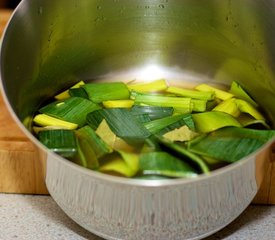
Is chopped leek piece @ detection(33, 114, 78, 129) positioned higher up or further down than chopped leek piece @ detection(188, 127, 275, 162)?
further down

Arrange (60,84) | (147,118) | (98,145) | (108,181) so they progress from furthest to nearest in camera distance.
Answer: (60,84), (147,118), (98,145), (108,181)

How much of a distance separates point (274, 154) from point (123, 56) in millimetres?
381

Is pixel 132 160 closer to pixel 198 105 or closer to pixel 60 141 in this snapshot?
pixel 60 141

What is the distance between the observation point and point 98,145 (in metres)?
0.87

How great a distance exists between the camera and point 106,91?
3.51 ft

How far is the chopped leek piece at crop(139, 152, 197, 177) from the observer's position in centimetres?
74

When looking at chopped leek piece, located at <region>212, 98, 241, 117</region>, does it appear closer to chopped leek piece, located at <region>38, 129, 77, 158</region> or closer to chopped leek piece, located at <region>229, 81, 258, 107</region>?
chopped leek piece, located at <region>229, 81, 258, 107</region>

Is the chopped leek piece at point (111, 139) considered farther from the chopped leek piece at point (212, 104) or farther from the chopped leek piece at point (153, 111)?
the chopped leek piece at point (212, 104)

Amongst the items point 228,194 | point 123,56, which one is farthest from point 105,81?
point 228,194

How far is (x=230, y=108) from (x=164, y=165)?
0.99 feet

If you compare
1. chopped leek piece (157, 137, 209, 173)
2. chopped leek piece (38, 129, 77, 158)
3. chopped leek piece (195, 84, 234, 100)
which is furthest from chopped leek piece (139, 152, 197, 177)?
chopped leek piece (195, 84, 234, 100)

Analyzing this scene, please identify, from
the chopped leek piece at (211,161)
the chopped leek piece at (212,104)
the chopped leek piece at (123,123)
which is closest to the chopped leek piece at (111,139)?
the chopped leek piece at (123,123)

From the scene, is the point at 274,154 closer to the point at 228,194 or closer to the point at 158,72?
the point at 228,194

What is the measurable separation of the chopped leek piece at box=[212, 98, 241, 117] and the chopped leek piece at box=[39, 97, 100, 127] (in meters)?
0.21
